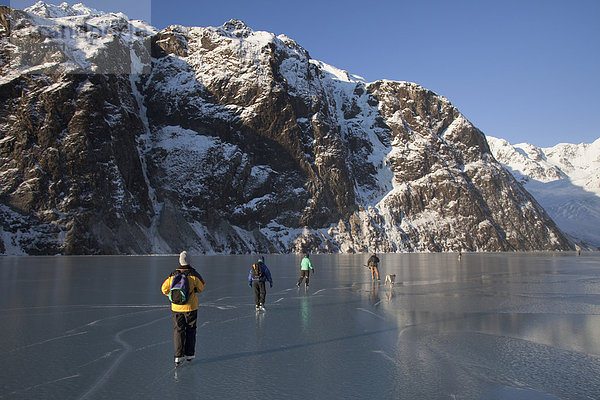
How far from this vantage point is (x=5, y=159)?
293 feet

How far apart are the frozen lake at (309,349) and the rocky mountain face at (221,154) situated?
7723cm

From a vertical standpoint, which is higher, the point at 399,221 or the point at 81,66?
the point at 81,66

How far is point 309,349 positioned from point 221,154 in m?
116

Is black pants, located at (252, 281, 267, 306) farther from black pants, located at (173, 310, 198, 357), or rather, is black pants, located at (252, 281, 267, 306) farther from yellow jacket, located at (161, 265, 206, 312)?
yellow jacket, located at (161, 265, 206, 312)

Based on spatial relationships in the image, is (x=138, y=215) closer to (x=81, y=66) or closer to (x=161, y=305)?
(x=81, y=66)

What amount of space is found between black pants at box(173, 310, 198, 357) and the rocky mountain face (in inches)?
3284

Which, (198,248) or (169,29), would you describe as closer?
(198,248)

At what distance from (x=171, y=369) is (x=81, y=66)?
116m

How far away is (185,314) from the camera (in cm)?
926

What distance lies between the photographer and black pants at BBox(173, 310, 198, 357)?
9153mm

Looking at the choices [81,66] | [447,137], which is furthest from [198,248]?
[447,137]

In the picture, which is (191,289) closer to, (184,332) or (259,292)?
(184,332)

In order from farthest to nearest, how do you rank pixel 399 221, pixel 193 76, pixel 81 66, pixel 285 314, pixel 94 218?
pixel 399 221
pixel 193 76
pixel 81 66
pixel 94 218
pixel 285 314

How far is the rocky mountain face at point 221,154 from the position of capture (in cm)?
9175
